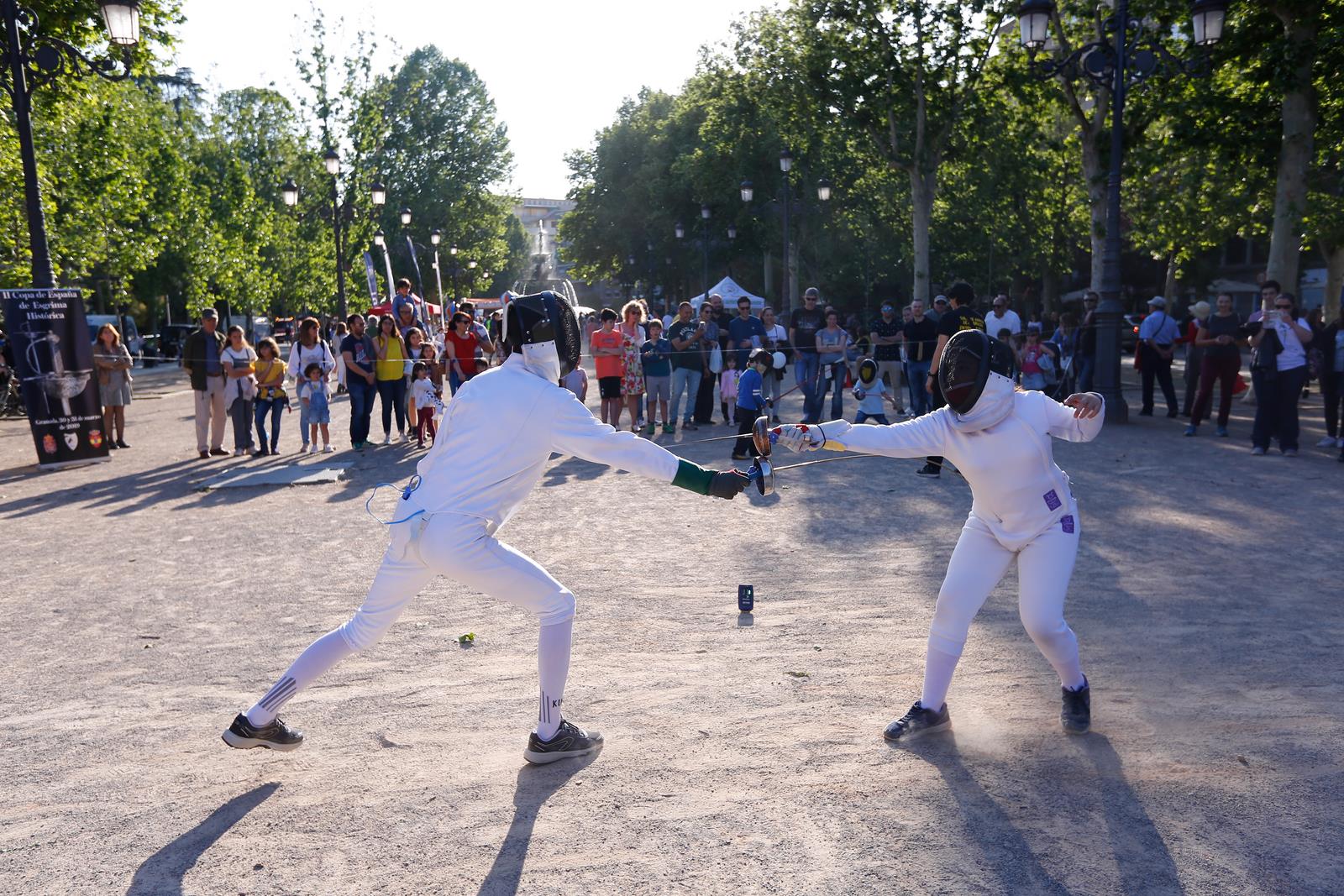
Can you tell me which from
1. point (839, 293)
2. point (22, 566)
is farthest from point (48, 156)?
point (839, 293)

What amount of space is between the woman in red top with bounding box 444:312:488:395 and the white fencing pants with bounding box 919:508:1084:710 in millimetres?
11733

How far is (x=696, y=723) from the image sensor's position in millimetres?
5117

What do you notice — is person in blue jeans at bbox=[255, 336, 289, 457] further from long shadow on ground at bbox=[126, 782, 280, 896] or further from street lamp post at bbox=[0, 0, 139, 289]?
long shadow on ground at bbox=[126, 782, 280, 896]

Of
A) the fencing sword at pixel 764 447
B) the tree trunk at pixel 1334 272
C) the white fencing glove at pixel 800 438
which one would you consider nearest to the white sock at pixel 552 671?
the fencing sword at pixel 764 447

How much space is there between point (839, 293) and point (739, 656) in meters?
49.1

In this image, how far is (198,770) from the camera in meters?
4.74

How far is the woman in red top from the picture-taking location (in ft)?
51.9

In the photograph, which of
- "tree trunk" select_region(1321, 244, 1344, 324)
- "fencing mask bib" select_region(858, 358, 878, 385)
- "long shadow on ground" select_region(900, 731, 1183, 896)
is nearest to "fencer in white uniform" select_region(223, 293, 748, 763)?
"long shadow on ground" select_region(900, 731, 1183, 896)

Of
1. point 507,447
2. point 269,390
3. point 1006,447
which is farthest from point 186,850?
point 269,390

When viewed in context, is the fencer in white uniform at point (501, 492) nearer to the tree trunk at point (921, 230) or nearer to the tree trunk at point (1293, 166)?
the tree trunk at point (1293, 166)

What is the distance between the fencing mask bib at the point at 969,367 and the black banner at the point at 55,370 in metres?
13.0

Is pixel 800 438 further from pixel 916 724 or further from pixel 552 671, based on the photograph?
pixel 552 671

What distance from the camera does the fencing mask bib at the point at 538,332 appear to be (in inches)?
179

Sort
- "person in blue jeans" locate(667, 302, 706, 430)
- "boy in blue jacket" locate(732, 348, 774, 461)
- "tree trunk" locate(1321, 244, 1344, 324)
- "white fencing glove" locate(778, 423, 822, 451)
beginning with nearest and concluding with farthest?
"white fencing glove" locate(778, 423, 822, 451) → "boy in blue jacket" locate(732, 348, 774, 461) → "person in blue jeans" locate(667, 302, 706, 430) → "tree trunk" locate(1321, 244, 1344, 324)
